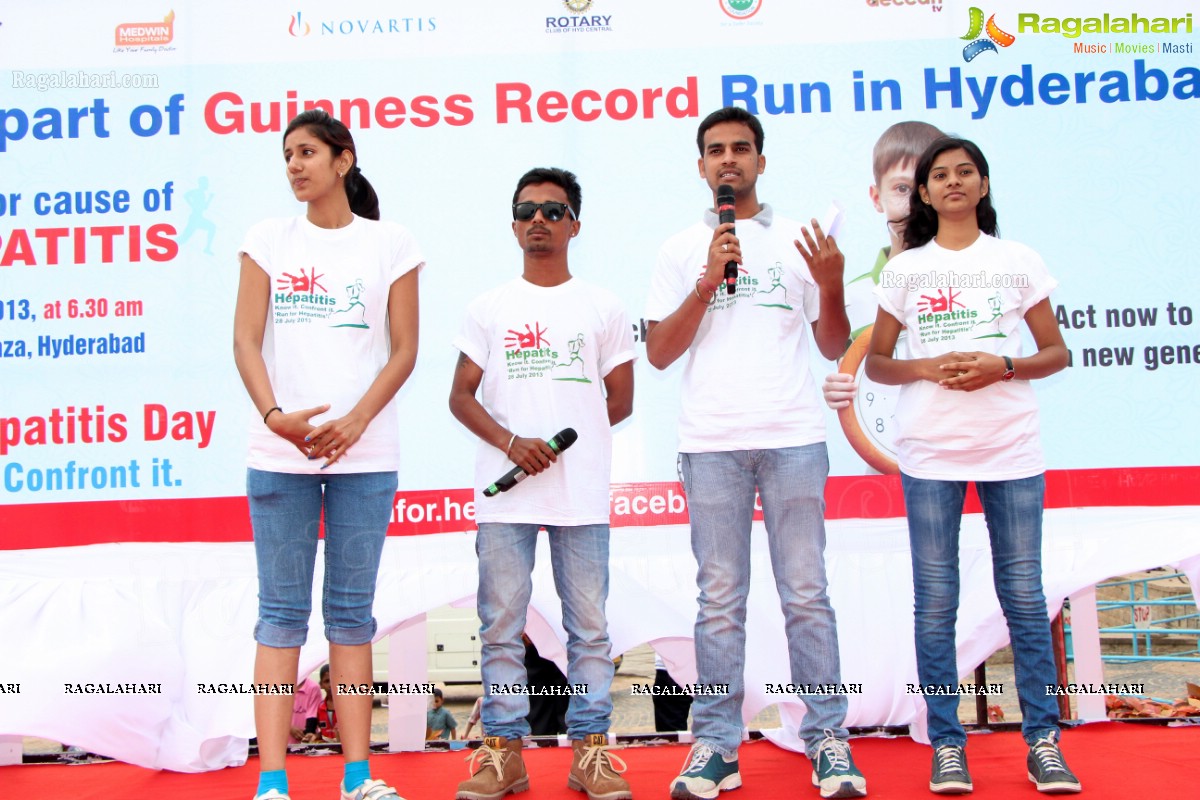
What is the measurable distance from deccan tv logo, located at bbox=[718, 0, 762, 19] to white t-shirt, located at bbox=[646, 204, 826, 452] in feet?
3.61

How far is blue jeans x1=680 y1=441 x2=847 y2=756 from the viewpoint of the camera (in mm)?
2322

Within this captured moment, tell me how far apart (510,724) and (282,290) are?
3.65 feet

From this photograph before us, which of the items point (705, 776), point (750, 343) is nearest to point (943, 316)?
point (750, 343)

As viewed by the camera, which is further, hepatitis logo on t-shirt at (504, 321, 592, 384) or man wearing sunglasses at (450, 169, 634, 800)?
hepatitis logo on t-shirt at (504, 321, 592, 384)

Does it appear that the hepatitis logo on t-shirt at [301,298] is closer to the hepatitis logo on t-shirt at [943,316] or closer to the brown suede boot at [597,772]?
the brown suede boot at [597,772]

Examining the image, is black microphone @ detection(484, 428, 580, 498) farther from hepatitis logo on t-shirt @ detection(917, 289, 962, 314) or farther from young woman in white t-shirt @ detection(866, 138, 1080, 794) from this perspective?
hepatitis logo on t-shirt @ detection(917, 289, 962, 314)

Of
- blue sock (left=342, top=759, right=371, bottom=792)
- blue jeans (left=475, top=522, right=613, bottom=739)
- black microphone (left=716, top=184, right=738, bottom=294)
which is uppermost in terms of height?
black microphone (left=716, top=184, right=738, bottom=294)

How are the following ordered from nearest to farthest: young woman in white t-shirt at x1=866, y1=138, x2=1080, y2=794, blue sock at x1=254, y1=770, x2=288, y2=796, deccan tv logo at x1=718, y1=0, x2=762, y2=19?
blue sock at x1=254, y1=770, x2=288, y2=796
young woman in white t-shirt at x1=866, y1=138, x2=1080, y2=794
deccan tv logo at x1=718, y1=0, x2=762, y2=19

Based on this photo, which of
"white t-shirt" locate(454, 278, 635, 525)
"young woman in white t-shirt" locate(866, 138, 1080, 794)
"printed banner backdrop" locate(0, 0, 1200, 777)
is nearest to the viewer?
"young woman in white t-shirt" locate(866, 138, 1080, 794)

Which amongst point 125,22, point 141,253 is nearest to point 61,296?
point 141,253

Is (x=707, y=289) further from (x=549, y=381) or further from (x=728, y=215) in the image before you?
(x=549, y=381)

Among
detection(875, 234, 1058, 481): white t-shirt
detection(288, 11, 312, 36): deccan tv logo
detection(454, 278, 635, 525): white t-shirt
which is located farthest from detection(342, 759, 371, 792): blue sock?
detection(288, 11, 312, 36): deccan tv logo

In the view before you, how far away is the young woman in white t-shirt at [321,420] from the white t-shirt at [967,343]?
118cm

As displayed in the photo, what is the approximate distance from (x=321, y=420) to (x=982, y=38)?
250cm
